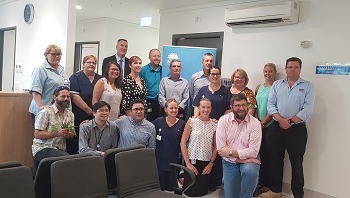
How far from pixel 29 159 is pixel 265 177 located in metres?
3.19

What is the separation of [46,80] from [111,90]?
0.78m

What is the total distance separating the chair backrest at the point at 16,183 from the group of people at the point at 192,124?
4.17ft

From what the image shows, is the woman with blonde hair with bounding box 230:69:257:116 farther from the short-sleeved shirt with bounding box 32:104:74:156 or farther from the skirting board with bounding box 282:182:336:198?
the short-sleeved shirt with bounding box 32:104:74:156

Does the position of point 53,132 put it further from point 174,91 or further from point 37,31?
point 37,31

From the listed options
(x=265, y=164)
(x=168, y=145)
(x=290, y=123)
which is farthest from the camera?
(x=265, y=164)

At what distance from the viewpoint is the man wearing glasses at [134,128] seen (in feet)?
11.2

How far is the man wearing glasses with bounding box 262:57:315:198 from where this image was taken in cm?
359

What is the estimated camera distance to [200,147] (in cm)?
362

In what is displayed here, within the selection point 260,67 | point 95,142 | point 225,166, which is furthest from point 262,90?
point 95,142

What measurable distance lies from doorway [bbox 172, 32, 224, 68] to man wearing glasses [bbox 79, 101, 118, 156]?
2.64m

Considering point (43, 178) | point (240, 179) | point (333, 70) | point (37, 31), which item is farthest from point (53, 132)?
point (333, 70)

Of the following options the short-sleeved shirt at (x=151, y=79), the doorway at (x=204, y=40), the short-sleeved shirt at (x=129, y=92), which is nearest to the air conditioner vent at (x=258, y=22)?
the doorway at (x=204, y=40)

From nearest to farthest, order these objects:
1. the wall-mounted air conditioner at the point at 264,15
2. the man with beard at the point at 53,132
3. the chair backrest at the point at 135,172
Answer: the chair backrest at the point at 135,172 < the man with beard at the point at 53,132 < the wall-mounted air conditioner at the point at 264,15

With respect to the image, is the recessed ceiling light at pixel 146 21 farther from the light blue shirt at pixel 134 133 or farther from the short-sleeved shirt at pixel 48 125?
the short-sleeved shirt at pixel 48 125
